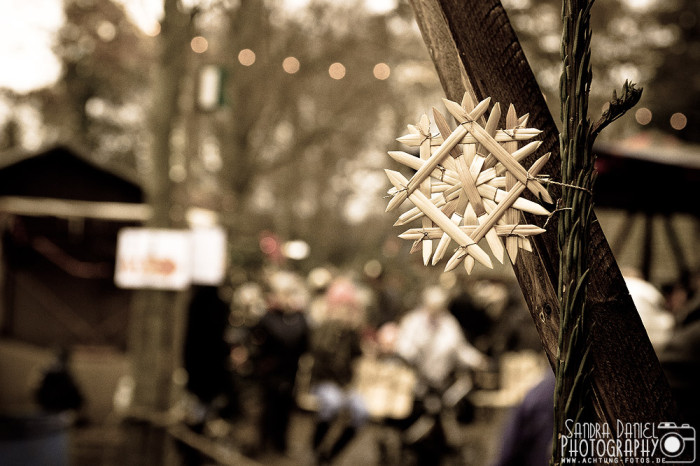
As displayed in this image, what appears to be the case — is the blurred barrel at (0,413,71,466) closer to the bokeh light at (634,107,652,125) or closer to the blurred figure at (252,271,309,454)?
the blurred figure at (252,271,309,454)

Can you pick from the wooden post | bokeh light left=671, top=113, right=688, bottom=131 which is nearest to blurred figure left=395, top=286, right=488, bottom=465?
the wooden post

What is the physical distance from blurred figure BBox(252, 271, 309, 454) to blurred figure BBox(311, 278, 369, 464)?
0.42m

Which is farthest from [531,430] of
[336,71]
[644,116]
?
[336,71]

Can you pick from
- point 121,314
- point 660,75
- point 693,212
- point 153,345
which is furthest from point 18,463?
point 660,75

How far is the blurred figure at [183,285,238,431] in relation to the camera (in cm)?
898

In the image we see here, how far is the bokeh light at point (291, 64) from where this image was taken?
16.5 m

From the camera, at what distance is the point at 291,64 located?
16.5 metres

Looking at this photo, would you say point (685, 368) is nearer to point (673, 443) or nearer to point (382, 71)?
point (673, 443)

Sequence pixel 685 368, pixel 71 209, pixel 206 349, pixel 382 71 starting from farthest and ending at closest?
pixel 382 71
pixel 71 209
pixel 206 349
pixel 685 368

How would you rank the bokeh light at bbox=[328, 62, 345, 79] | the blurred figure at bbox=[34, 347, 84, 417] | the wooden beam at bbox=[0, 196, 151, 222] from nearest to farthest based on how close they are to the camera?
the blurred figure at bbox=[34, 347, 84, 417]
the wooden beam at bbox=[0, 196, 151, 222]
the bokeh light at bbox=[328, 62, 345, 79]

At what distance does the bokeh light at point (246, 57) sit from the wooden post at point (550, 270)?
1525 cm

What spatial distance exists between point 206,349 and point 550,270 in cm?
827

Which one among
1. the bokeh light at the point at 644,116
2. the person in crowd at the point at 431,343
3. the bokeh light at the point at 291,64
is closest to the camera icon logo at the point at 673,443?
the person in crowd at the point at 431,343

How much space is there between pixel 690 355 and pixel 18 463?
13.6 ft
